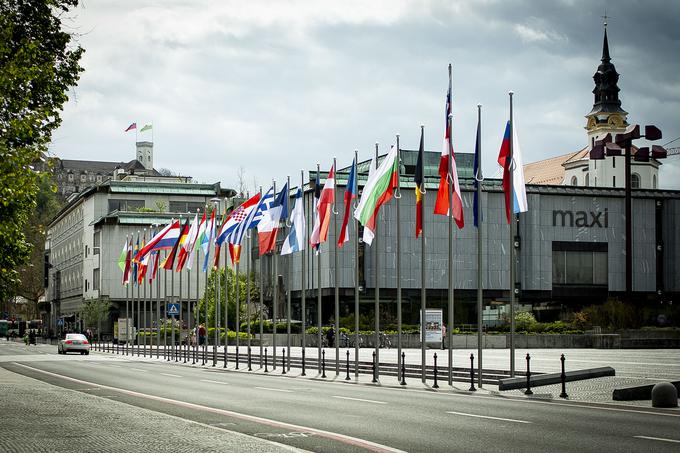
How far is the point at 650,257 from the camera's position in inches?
4321

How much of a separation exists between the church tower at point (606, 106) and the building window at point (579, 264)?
244ft

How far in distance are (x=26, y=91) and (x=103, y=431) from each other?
15.6 metres

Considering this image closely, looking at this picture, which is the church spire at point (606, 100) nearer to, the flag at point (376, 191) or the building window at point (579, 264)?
the building window at point (579, 264)

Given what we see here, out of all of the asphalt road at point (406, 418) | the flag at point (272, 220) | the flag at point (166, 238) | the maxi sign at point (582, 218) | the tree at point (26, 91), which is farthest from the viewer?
the maxi sign at point (582, 218)

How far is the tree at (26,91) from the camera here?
25594 millimetres

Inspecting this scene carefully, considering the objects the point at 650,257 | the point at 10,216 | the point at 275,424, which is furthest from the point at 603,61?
the point at 275,424

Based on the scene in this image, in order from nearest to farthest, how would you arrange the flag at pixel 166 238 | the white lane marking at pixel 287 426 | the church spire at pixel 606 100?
the white lane marking at pixel 287 426 → the flag at pixel 166 238 → the church spire at pixel 606 100

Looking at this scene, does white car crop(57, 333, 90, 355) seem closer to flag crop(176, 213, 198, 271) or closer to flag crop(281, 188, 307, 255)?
flag crop(176, 213, 198, 271)

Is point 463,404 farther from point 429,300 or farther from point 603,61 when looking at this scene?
point 603,61

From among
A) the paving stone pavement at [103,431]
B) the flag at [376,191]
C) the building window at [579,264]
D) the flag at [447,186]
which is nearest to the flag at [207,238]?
the flag at [376,191]

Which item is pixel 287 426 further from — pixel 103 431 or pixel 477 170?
pixel 477 170

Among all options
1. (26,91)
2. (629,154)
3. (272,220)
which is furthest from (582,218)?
(26,91)

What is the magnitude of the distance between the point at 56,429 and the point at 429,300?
289ft

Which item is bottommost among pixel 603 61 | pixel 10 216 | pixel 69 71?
pixel 10 216
